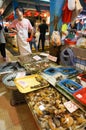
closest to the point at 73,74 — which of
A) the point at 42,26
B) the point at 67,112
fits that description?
the point at 67,112

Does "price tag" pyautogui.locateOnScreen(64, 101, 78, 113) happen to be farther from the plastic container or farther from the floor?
the plastic container

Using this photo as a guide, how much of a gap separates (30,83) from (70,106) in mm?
650

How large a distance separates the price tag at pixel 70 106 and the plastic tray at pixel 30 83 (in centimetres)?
43

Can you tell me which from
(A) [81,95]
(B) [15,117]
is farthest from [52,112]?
(B) [15,117]

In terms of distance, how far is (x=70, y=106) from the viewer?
4.36 ft

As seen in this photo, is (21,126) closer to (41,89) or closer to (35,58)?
(41,89)

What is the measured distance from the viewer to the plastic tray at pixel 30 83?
1631mm

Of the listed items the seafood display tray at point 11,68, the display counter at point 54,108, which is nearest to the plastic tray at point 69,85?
the display counter at point 54,108

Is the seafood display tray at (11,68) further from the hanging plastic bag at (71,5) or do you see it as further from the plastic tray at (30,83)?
the hanging plastic bag at (71,5)

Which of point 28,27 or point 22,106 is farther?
point 28,27

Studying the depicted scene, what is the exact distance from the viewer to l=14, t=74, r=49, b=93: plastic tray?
5.35 ft

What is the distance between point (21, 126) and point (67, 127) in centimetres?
102

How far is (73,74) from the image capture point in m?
1.91

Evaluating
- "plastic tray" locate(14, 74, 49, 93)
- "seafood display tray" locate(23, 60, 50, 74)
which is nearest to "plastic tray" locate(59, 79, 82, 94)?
"plastic tray" locate(14, 74, 49, 93)
